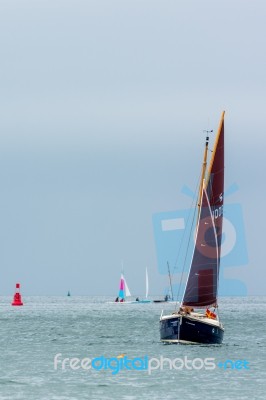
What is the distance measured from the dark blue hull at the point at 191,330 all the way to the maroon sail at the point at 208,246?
100 inches

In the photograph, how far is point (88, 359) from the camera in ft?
247

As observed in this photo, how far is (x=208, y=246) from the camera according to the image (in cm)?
8306

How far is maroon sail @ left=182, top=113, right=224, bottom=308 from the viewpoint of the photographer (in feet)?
271

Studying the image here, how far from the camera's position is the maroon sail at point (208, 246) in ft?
271

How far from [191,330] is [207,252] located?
20.4ft

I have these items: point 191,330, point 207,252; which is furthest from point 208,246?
point 191,330

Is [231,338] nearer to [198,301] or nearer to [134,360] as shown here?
[198,301]

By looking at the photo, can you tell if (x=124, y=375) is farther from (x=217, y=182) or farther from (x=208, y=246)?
(x=217, y=182)

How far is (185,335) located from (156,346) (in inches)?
288
